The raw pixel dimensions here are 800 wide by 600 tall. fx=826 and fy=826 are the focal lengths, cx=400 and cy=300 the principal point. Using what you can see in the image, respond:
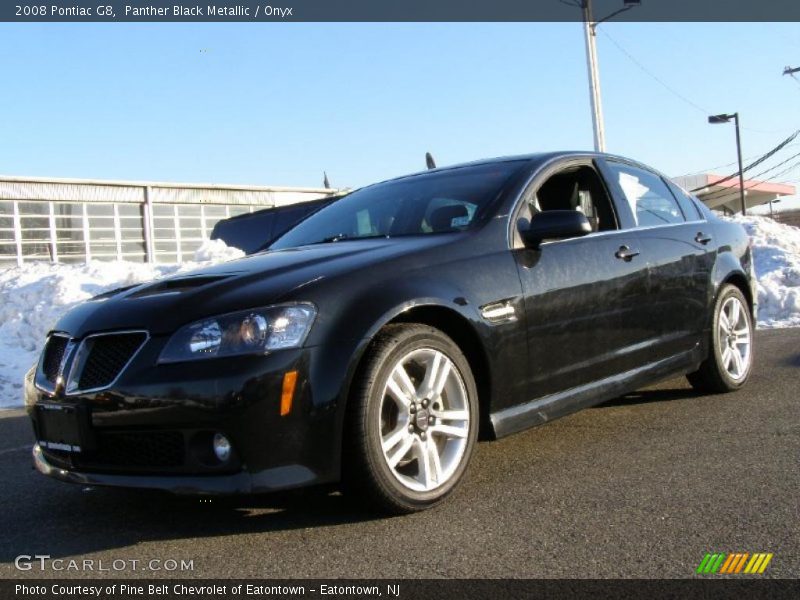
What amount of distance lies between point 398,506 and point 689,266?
2.81 m

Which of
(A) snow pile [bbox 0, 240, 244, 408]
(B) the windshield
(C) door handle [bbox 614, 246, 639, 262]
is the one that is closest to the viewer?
(B) the windshield

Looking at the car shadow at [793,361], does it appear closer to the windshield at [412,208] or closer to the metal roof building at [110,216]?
the windshield at [412,208]

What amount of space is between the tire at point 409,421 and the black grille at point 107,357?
0.84m

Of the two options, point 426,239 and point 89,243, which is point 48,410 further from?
point 89,243

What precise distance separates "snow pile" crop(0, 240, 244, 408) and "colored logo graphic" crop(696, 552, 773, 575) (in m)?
6.25

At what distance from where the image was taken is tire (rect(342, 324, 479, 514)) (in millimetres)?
3062

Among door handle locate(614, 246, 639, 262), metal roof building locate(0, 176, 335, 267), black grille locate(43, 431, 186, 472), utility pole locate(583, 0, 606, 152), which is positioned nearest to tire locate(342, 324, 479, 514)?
black grille locate(43, 431, 186, 472)

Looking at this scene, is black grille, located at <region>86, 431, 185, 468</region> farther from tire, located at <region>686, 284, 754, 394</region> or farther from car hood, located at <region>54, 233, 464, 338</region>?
tire, located at <region>686, 284, 754, 394</region>

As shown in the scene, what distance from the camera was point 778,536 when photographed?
2.82 metres

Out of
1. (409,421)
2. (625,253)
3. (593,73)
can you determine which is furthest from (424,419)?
(593,73)

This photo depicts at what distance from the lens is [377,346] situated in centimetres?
317

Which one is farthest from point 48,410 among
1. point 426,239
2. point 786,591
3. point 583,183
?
point 583,183

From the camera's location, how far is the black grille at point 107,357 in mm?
3051

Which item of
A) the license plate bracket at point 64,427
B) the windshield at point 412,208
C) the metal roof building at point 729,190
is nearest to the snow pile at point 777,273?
the windshield at point 412,208
